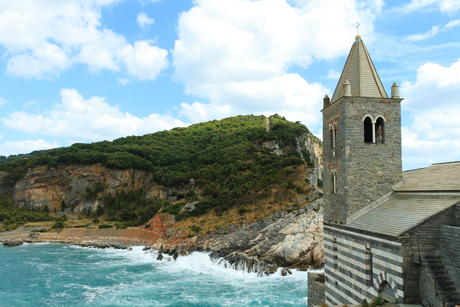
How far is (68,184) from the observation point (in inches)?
2653

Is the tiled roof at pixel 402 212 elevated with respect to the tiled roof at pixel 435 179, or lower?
lower

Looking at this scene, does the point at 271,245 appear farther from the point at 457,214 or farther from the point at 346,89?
the point at 457,214

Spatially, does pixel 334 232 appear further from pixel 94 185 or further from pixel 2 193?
pixel 2 193

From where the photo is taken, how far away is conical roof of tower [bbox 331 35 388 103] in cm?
1420

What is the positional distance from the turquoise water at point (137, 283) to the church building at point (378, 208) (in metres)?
12.2

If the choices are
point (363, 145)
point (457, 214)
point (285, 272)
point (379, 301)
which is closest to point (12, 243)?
point (285, 272)

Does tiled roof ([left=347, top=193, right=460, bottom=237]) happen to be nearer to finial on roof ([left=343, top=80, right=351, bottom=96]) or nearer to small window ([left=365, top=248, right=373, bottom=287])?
small window ([left=365, top=248, right=373, bottom=287])

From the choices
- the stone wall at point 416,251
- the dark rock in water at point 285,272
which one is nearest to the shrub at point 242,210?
the dark rock in water at point 285,272

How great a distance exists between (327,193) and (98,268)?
30.1 metres

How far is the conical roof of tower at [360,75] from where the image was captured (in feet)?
46.6

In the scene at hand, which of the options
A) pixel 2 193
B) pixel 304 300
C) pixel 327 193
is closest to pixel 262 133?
pixel 304 300

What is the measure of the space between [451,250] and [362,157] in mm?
5299

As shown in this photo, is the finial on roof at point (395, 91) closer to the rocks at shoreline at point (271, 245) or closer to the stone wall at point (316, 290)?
→ the stone wall at point (316, 290)

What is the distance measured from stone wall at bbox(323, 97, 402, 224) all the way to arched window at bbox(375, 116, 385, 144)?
0.16m
